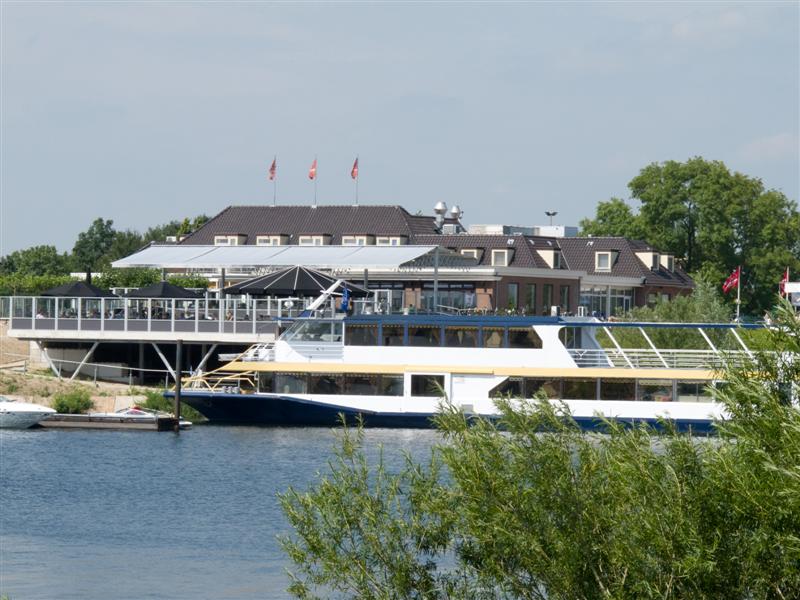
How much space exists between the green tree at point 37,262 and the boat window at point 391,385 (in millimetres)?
68172

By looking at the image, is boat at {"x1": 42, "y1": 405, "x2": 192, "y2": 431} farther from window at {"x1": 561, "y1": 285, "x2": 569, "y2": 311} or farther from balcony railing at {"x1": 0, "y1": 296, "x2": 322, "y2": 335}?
window at {"x1": 561, "y1": 285, "x2": 569, "y2": 311}

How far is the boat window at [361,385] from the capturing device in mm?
53156

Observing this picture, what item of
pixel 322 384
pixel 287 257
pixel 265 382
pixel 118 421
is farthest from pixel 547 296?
pixel 118 421

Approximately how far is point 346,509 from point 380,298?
159 feet

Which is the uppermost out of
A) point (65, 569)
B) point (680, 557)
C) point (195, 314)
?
point (195, 314)

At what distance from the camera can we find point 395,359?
5291cm

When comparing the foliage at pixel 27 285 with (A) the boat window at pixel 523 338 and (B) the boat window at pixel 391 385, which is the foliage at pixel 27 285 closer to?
(B) the boat window at pixel 391 385

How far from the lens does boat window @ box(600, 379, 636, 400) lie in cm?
5059

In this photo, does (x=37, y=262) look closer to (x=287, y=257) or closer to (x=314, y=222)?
(x=314, y=222)

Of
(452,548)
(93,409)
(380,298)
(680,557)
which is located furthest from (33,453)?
(680,557)

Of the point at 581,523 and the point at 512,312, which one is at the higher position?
the point at 512,312

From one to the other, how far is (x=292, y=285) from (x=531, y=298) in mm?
21526

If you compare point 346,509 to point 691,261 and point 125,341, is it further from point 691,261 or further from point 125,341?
point 691,261

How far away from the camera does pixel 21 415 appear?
5181 centimetres
